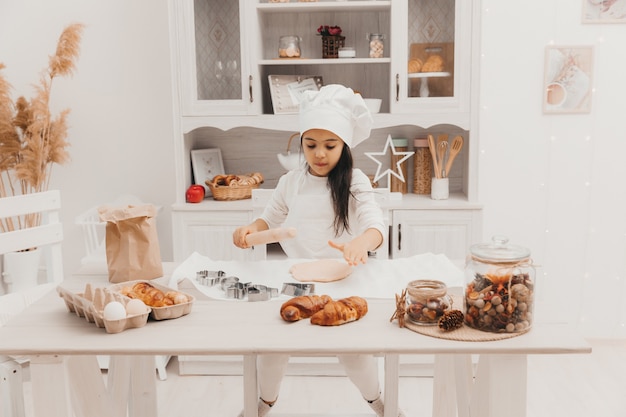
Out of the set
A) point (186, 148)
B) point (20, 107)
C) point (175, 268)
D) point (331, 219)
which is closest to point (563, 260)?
point (331, 219)

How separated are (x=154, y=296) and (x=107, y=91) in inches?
90.4

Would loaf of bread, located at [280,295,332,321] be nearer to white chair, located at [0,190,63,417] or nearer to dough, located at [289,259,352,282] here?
dough, located at [289,259,352,282]

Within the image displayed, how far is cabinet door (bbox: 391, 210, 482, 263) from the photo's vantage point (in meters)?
3.16

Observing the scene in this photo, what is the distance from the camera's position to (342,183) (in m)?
2.25

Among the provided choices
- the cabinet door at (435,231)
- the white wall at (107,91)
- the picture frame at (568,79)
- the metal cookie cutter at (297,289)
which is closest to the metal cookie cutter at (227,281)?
the metal cookie cutter at (297,289)

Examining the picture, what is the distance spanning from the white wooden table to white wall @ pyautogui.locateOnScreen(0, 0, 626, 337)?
6.69ft

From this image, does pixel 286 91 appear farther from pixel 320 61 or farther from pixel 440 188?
pixel 440 188

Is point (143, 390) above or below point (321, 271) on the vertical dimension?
below

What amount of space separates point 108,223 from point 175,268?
0.91 feet

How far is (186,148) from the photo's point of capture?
331cm

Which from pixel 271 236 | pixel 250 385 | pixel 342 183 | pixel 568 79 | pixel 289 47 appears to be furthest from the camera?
pixel 568 79

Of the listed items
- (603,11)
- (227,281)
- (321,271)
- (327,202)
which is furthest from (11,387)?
(603,11)

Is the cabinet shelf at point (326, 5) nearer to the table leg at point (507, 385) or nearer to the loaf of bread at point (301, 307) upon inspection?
the loaf of bread at point (301, 307)

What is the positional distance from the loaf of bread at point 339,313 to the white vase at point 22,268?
7.95ft
